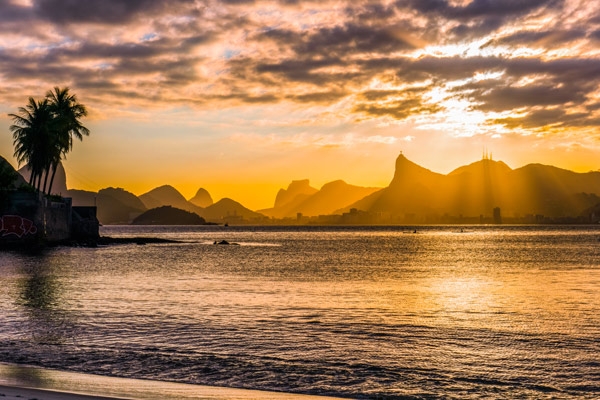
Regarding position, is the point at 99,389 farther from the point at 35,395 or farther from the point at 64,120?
the point at 64,120

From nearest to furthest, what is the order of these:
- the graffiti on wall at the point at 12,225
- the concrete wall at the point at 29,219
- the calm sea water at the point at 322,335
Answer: the calm sea water at the point at 322,335 → the concrete wall at the point at 29,219 → the graffiti on wall at the point at 12,225

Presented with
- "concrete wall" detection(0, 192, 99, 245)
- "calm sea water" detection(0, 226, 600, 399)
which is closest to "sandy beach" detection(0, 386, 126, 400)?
"calm sea water" detection(0, 226, 600, 399)

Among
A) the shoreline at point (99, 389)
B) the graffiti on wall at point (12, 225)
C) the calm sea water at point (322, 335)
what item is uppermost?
the graffiti on wall at point (12, 225)

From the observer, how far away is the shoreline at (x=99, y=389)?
13188 mm

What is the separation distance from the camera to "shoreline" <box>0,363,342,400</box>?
13.2 meters

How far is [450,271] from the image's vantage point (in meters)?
65.7

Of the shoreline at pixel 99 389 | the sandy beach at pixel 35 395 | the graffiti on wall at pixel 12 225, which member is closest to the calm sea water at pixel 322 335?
the shoreline at pixel 99 389

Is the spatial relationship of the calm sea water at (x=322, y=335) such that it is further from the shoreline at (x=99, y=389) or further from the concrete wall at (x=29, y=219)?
the concrete wall at (x=29, y=219)

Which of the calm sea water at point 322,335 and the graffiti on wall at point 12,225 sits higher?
the graffiti on wall at point 12,225

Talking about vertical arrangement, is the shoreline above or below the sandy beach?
below

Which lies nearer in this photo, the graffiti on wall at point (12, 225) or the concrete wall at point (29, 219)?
the concrete wall at point (29, 219)

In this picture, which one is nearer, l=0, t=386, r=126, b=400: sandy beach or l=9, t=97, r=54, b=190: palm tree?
l=0, t=386, r=126, b=400: sandy beach

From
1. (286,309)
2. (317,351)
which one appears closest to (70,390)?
(317,351)

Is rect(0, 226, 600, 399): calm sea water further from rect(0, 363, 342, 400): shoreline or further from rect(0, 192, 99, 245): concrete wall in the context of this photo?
rect(0, 192, 99, 245): concrete wall
